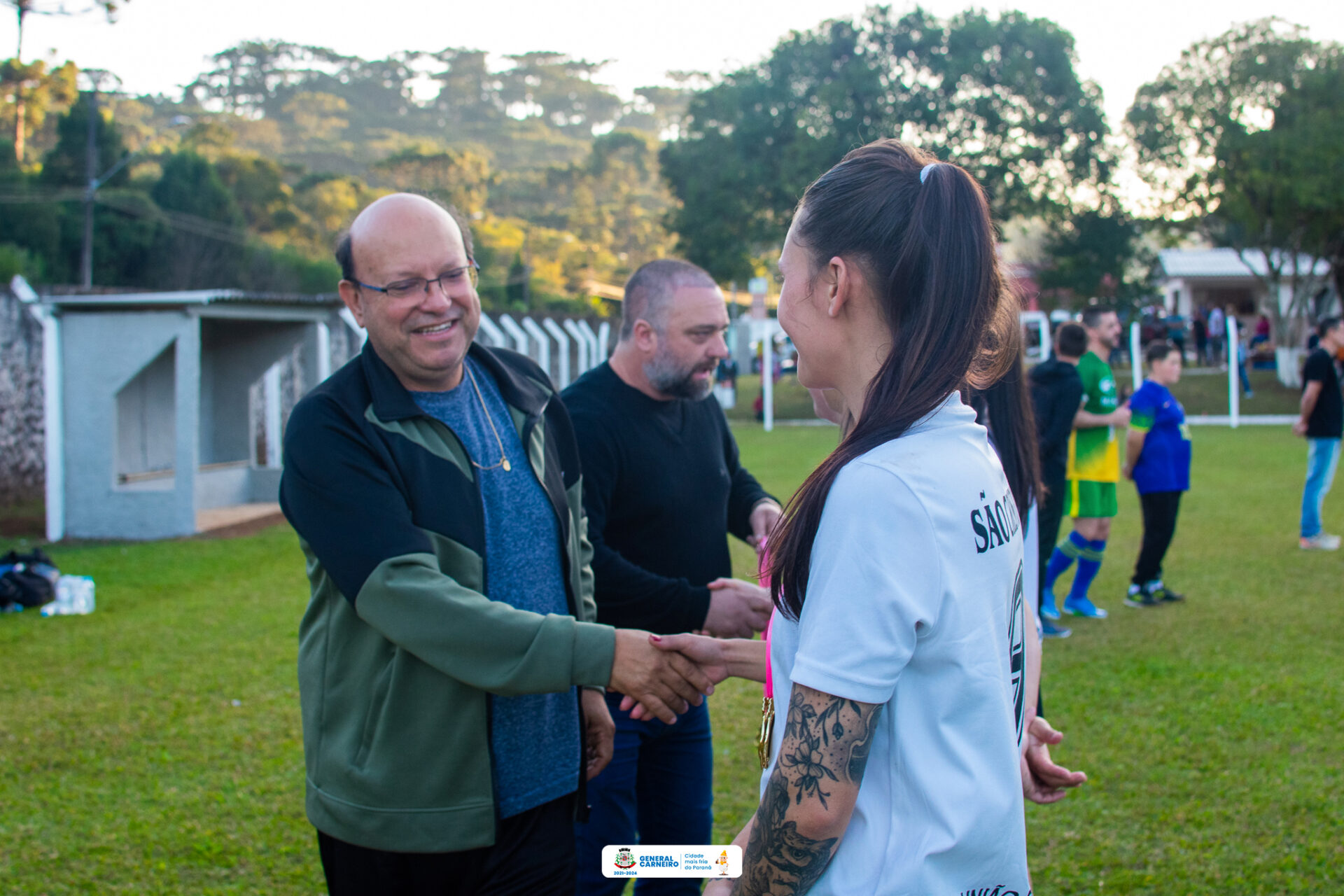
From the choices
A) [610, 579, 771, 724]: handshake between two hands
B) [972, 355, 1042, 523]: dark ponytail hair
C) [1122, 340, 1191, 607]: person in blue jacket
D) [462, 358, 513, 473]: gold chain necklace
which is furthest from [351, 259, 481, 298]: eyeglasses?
[1122, 340, 1191, 607]: person in blue jacket

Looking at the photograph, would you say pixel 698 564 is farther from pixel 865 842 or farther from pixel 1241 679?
pixel 1241 679

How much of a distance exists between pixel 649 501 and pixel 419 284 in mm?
1175

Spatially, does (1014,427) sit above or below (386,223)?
below

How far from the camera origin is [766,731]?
1.54 m

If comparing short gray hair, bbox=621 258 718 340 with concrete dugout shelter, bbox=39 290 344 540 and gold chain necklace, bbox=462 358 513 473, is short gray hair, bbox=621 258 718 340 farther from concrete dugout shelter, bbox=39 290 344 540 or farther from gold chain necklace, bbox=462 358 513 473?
concrete dugout shelter, bbox=39 290 344 540

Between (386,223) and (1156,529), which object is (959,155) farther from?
(386,223)

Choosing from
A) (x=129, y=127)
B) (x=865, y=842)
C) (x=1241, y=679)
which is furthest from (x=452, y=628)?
(x=129, y=127)

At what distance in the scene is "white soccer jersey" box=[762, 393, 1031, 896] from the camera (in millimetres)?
1256

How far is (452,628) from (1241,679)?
5.40 metres

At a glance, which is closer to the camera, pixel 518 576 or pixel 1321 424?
pixel 518 576

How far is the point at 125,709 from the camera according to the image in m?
5.55

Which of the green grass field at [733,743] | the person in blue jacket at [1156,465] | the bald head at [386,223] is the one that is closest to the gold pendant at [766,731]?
the bald head at [386,223]

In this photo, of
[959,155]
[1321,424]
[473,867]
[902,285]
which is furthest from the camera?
[959,155]

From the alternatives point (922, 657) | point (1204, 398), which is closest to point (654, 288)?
point (922, 657)
